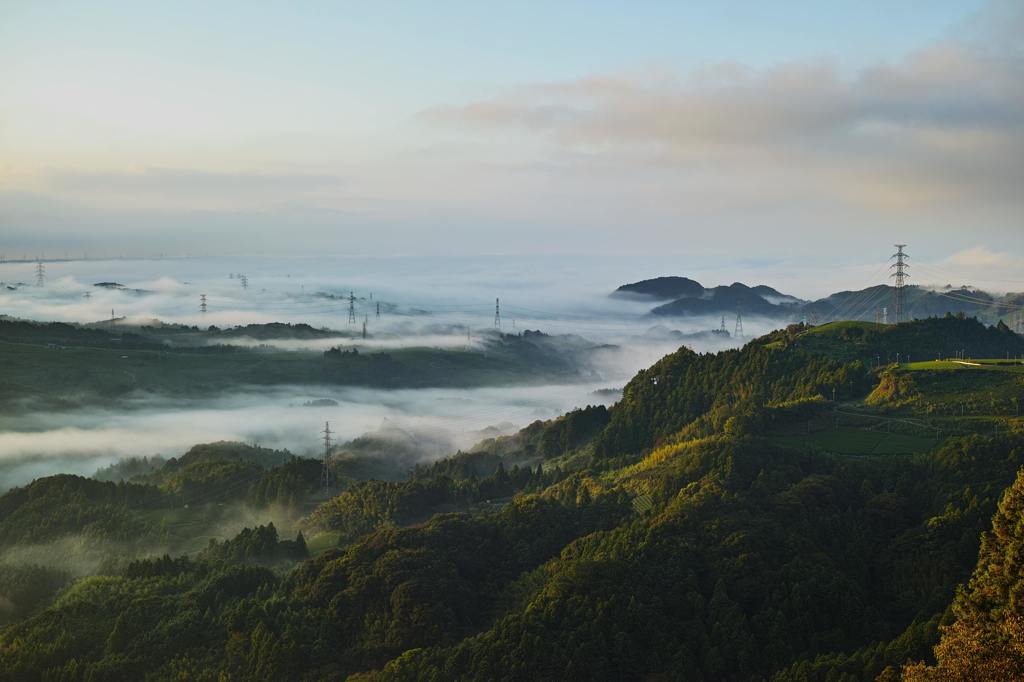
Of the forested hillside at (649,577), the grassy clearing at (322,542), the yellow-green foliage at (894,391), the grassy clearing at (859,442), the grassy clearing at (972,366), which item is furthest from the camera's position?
the grassy clearing at (972,366)

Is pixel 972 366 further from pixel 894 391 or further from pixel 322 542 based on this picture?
pixel 322 542

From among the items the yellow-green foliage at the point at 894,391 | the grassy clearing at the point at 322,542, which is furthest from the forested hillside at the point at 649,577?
the grassy clearing at the point at 322,542

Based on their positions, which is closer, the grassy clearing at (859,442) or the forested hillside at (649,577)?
the forested hillside at (649,577)

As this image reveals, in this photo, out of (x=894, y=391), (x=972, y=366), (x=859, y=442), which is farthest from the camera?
(x=972, y=366)

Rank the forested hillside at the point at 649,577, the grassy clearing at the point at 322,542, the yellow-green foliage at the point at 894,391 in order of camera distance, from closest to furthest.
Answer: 1. the forested hillside at the point at 649,577
2. the grassy clearing at the point at 322,542
3. the yellow-green foliage at the point at 894,391

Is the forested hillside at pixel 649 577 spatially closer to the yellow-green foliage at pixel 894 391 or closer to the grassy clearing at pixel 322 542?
the yellow-green foliage at pixel 894 391

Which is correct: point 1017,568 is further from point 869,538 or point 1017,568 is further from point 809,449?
point 809,449

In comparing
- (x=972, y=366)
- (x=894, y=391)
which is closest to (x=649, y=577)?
(x=894, y=391)

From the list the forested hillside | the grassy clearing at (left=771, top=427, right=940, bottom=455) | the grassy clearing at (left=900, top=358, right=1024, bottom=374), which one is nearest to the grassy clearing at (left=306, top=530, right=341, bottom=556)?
the forested hillside

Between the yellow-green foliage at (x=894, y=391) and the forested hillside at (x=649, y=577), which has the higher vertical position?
the yellow-green foliage at (x=894, y=391)

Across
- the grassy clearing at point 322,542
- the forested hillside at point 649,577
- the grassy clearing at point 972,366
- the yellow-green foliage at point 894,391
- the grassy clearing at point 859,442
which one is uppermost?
the grassy clearing at point 972,366
